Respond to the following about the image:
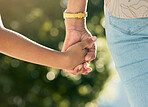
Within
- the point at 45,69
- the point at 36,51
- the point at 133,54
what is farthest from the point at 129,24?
the point at 45,69

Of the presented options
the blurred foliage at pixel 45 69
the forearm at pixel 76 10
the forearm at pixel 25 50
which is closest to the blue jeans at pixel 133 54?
the forearm at pixel 25 50

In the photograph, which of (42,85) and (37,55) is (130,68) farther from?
(42,85)

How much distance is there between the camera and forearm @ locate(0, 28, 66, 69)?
1376 millimetres

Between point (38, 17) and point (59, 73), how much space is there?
39.2 inches

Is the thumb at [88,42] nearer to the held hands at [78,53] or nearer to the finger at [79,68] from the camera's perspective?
the held hands at [78,53]

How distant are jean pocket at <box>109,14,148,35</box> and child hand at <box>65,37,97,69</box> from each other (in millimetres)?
404

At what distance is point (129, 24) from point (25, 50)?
0.49m

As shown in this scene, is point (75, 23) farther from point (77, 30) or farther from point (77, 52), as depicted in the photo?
point (77, 52)

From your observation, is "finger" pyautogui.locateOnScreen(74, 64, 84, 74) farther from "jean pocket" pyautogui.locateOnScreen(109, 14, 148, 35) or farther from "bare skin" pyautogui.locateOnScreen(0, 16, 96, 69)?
"jean pocket" pyautogui.locateOnScreen(109, 14, 148, 35)

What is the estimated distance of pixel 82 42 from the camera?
174 cm

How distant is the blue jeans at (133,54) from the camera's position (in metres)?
1.22

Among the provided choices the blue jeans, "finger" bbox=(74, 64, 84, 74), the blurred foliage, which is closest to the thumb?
"finger" bbox=(74, 64, 84, 74)

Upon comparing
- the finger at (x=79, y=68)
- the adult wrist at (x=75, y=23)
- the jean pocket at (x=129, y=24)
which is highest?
the jean pocket at (x=129, y=24)

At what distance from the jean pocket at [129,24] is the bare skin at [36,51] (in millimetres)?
371
